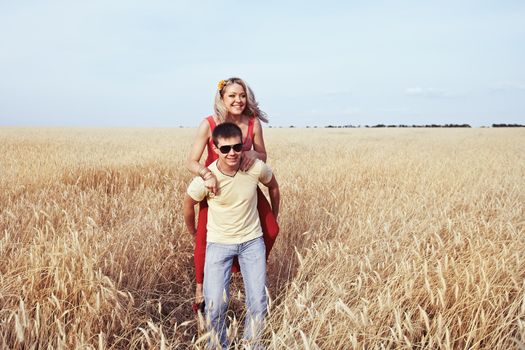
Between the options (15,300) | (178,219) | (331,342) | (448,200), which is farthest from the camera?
(448,200)

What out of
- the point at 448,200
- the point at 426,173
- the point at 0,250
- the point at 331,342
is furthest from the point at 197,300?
the point at 426,173

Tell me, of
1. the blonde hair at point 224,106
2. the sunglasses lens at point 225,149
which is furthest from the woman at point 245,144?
the sunglasses lens at point 225,149

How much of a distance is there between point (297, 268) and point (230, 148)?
1014 millimetres

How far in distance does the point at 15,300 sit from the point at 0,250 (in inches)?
20.6

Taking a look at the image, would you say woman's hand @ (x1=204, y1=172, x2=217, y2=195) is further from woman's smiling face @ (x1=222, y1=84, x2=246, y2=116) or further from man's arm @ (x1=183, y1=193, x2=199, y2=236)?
Answer: woman's smiling face @ (x1=222, y1=84, x2=246, y2=116)

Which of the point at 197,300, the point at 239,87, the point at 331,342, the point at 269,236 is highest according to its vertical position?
the point at 239,87

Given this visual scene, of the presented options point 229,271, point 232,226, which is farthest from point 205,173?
point 229,271

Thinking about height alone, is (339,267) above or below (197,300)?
above

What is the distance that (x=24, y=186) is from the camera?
415cm

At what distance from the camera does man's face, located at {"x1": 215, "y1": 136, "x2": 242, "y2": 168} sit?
2.02 m

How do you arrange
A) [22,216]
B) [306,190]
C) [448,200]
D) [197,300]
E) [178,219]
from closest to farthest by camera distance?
[197,300] < [22,216] < [178,219] < [448,200] < [306,190]

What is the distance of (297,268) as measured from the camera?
2.59 metres

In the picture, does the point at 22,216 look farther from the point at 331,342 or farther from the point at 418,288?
the point at 418,288

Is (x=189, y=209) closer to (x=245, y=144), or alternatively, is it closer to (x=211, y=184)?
(x=211, y=184)
